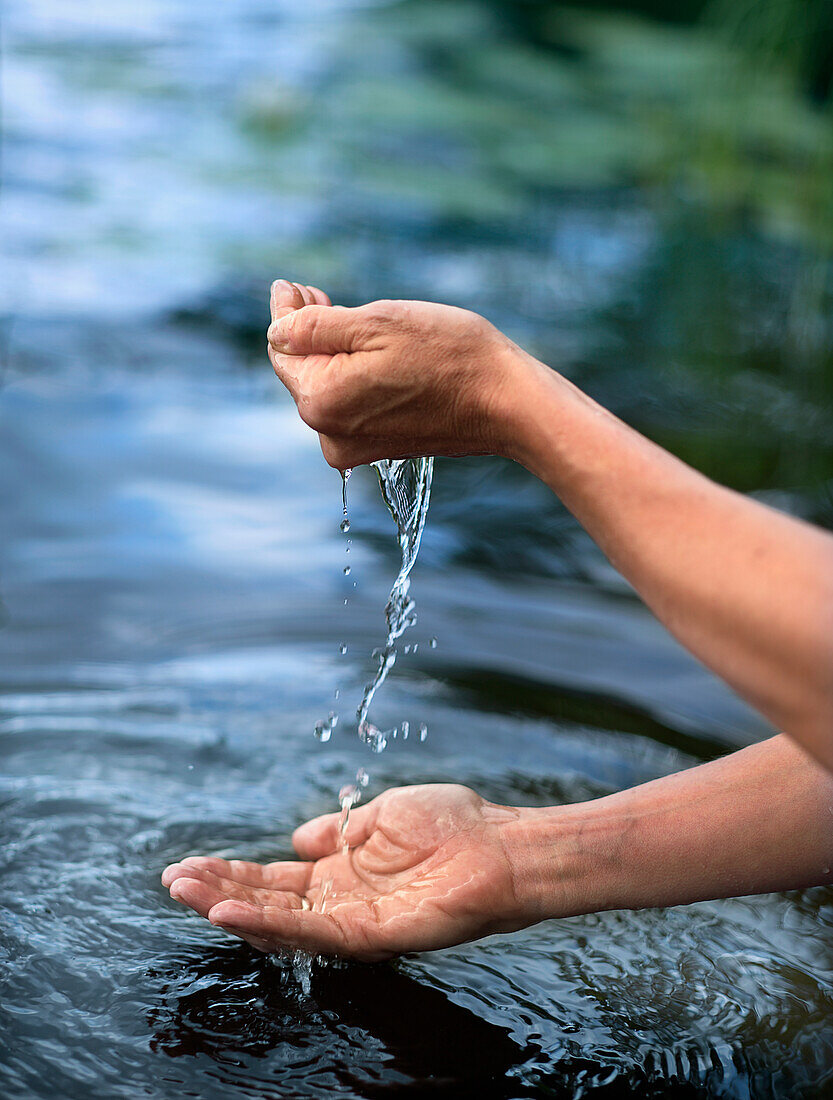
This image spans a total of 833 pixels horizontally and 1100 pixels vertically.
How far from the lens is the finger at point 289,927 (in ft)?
4.00

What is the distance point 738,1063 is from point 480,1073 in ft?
0.86

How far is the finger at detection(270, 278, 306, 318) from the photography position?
1222 millimetres

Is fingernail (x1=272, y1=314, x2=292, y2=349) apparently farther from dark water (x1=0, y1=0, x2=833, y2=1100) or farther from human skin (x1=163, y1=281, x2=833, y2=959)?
dark water (x1=0, y1=0, x2=833, y2=1100)

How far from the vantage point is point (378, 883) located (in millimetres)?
1378

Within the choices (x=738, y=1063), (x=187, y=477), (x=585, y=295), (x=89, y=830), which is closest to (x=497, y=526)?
(x=187, y=477)

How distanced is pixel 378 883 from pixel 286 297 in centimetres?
65

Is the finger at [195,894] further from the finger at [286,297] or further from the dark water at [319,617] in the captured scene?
the finger at [286,297]

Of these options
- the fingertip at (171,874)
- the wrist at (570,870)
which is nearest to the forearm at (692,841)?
the wrist at (570,870)

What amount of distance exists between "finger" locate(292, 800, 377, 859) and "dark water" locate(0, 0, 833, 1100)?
0.12 metres

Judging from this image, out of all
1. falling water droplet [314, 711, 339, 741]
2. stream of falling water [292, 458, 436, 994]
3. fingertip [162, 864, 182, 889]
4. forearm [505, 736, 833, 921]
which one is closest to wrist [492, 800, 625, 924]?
forearm [505, 736, 833, 921]

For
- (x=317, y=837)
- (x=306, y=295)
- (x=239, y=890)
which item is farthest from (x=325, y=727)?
(x=306, y=295)

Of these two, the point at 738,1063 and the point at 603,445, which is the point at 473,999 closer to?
the point at 738,1063

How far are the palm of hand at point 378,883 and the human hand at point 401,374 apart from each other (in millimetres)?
437

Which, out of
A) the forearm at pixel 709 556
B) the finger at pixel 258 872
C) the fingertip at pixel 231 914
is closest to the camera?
the forearm at pixel 709 556
